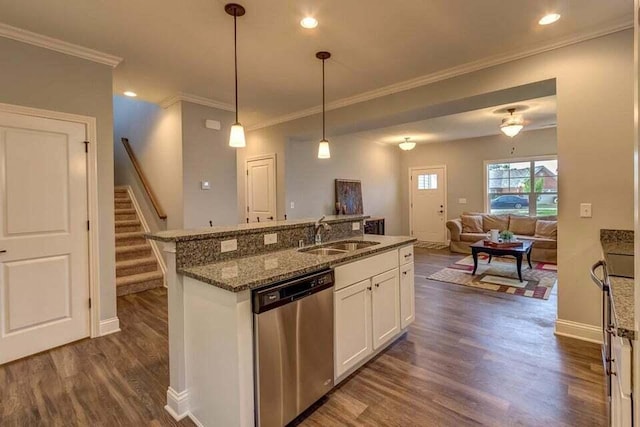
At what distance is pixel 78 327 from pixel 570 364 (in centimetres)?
428

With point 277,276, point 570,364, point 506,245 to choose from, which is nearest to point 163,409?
point 277,276

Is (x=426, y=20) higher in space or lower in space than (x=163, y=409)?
higher

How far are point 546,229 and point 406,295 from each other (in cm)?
515

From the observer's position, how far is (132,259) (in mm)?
4723

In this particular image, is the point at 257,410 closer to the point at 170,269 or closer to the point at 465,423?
the point at 170,269

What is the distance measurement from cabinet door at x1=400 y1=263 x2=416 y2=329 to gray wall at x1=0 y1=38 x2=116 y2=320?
2.89 meters

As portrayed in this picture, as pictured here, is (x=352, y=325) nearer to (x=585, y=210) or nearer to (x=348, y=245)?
(x=348, y=245)

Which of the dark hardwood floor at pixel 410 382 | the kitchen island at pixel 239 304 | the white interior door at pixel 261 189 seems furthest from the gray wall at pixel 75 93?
the white interior door at pixel 261 189

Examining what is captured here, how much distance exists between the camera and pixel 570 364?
94.7 inches

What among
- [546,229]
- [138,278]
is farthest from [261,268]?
[546,229]

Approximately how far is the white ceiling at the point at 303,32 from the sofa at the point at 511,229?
4.44 metres

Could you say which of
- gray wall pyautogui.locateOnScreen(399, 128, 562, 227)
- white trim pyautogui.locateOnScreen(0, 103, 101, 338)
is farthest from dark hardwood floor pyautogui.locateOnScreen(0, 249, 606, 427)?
gray wall pyautogui.locateOnScreen(399, 128, 562, 227)

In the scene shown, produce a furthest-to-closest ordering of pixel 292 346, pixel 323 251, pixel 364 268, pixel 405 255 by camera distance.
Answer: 1. pixel 405 255
2. pixel 323 251
3. pixel 364 268
4. pixel 292 346

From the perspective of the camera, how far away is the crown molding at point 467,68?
2.65 meters
